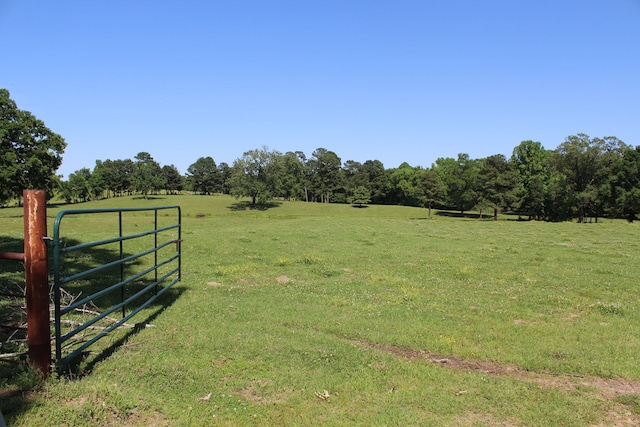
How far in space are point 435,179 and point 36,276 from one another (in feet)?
243

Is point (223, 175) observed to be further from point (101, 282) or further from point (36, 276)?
point (36, 276)

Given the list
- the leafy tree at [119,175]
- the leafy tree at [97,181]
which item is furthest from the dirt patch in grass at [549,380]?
the leafy tree at [119,175]

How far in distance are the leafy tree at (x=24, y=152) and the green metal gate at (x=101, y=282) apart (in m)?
27.3

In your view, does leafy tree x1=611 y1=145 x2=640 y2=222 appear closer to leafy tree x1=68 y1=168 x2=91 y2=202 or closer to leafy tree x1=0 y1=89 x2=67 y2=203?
leafy tree x1=0 y1=89 x2=67 y2=203

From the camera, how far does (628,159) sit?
2189 inches

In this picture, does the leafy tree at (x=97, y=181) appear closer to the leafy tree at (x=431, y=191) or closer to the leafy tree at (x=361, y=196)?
the leafy tree at (x=361, y=196)

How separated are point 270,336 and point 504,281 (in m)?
8.57

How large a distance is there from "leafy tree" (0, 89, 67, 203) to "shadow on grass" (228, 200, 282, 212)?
36558 millimetres

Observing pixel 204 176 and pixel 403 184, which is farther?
pixel 204 176

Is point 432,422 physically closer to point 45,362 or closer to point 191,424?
point 191,424

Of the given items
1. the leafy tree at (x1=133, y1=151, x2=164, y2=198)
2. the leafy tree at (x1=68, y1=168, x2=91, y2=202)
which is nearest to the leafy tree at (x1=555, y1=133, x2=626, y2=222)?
the leafy tree at (x1=133, y1=151, x2=164, y2=198)

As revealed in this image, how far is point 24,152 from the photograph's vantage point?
38938 millimetres

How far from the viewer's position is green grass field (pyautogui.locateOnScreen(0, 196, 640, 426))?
4.02 metres

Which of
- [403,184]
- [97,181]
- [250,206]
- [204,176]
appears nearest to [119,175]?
[97,181]
